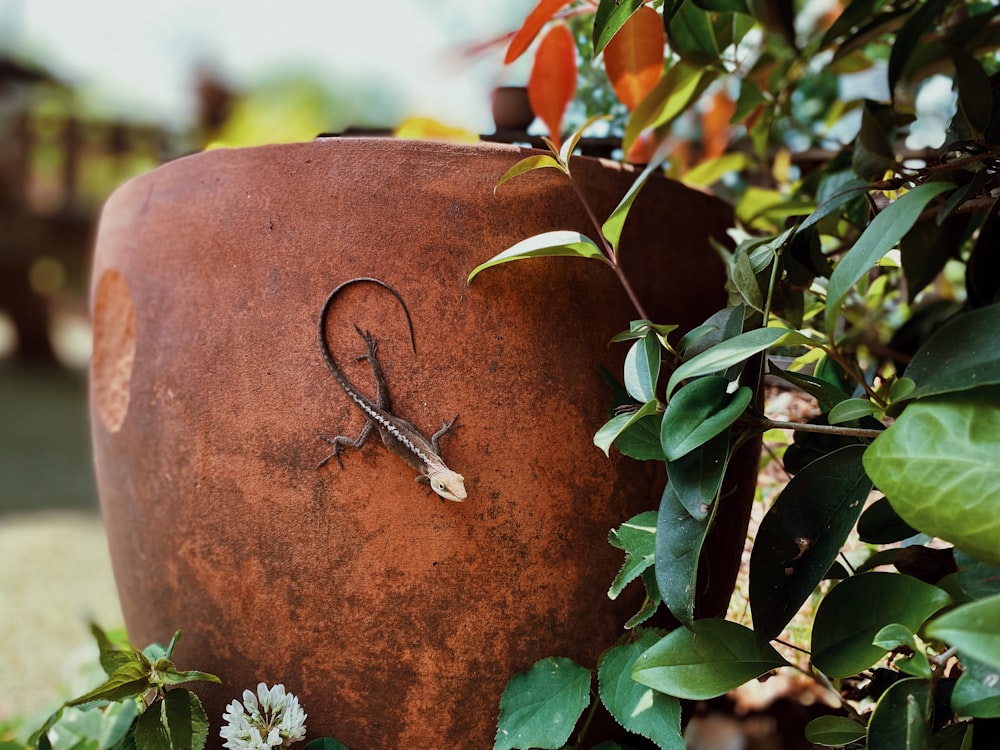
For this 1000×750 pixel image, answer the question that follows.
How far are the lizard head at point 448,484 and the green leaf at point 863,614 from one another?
1.18ft

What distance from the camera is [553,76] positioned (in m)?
1.08

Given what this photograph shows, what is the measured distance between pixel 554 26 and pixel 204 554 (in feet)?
2.72

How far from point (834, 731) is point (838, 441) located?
29cm

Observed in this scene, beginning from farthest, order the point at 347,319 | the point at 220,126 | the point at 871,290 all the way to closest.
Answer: the point at 220,126
the point at 871,290
the point at 347,319

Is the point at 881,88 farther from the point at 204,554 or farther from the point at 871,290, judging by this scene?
the point at 204,554

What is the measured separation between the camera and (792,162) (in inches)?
58.1

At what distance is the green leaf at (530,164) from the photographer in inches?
31.6

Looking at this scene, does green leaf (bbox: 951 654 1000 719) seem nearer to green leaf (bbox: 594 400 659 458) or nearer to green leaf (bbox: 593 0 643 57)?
green leaf (bbox: 594 400 659 458)

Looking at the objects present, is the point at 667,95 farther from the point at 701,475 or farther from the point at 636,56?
the point at 701,475

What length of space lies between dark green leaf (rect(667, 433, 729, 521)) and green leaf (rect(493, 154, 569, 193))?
0.34m

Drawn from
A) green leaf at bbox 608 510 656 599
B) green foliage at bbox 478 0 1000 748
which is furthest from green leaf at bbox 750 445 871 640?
green leaf at bbox 608 510 656 599

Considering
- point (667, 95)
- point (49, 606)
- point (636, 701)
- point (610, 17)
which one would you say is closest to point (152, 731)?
point (636, 701)

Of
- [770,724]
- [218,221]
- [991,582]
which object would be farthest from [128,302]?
[770,724]

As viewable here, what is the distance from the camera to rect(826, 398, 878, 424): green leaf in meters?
0.63
